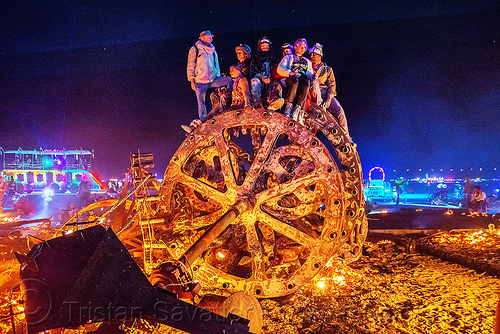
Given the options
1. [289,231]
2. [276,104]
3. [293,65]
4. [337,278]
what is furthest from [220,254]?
[293,65]

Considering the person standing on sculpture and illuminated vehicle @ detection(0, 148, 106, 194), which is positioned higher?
illuminated vehicle @ detection(0, 148, 106, 194)

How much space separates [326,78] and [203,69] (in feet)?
9.61

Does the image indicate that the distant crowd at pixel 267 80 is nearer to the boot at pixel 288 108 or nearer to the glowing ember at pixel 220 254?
the boot at pixel 288 108

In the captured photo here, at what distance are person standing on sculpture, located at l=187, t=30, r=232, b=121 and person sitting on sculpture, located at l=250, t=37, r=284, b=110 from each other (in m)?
0.94

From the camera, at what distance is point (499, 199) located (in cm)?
2211

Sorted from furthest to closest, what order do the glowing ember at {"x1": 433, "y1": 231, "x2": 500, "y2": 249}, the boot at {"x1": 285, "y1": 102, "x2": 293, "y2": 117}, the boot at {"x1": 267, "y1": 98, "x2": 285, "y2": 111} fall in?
the glowing ember at {"x1": 433, "y1": 231, "x2": 500, "y2": 249} < the boot at {"x1": 285, "y1": 102, "x2": 293, "y2": 117} < the boot at {"x1": 267, "y1": 98, "x2": 285, "y2": 111}

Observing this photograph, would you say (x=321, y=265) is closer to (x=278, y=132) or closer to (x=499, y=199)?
(x=278, y=132)

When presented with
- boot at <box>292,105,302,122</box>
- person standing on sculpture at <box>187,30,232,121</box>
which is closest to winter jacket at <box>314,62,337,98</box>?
boot at <box>292,105,302,122</box>

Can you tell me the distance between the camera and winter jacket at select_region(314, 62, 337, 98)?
6641mm

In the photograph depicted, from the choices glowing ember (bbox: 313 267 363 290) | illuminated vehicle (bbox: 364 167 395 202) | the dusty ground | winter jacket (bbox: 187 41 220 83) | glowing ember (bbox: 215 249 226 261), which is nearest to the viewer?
the dusty ground

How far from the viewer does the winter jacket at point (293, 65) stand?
5.77 metres

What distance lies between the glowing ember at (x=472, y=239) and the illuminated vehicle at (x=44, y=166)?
48093 mm

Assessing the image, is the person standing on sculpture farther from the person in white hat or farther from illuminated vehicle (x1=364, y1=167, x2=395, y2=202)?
illuminated vehicle (x1=364, y1=167, x2=395, y2=202)

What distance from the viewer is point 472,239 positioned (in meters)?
7.92
